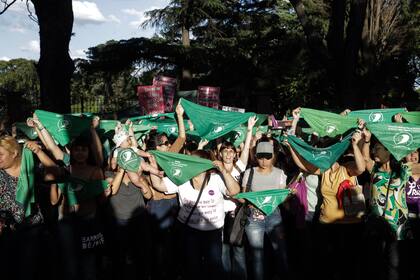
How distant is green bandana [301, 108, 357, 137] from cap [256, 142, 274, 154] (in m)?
1.07

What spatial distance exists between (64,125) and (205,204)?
179cm

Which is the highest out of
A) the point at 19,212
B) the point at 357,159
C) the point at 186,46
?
the point at 186,46

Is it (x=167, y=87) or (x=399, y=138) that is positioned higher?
(x=167, y=87)

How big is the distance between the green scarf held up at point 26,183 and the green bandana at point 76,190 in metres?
0.25

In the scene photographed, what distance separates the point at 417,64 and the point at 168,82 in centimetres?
2211

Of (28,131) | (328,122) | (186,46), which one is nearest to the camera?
(328,122)

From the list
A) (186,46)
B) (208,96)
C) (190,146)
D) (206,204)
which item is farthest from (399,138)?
(186,46)

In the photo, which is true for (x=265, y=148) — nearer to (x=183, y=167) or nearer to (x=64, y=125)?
(x=183, y=167)

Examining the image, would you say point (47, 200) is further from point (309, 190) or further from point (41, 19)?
point (41, 19)

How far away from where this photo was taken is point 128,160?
441 cm

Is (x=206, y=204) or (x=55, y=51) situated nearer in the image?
(x=206, y=204)

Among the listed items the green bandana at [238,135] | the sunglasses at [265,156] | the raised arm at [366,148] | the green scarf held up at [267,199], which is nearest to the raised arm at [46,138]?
the green scarf held up at [267,199]

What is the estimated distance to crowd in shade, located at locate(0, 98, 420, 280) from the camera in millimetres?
4156

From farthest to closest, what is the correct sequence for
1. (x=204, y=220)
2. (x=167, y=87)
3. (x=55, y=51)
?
(x=55, y=51) → (x=167, y=87) → (x=204, y=220)
